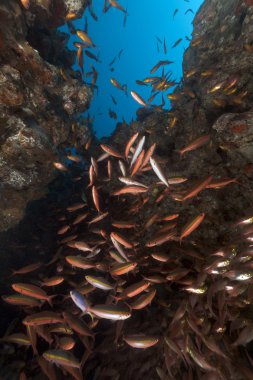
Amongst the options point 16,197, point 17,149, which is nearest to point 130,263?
point 17,149

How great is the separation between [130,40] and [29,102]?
12179 centimetres

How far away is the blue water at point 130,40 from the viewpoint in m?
93.9

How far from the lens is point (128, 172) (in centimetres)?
519

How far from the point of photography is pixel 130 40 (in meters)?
112

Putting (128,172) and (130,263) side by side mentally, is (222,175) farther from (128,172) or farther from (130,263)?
(130,263)

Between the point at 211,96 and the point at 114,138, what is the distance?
3.91 m

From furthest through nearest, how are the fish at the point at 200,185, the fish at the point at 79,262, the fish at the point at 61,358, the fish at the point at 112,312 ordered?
the fish at the point at 79,262 < the fish at the point at 200,185 < the fish at the point at 61,358 < the fish at the point at 112,312

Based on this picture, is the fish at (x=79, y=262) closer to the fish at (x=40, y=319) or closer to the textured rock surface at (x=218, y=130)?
the fish at (x=40, y=319)

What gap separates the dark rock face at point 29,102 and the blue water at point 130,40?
79278 mm

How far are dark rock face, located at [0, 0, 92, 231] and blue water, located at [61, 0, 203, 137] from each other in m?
79.3

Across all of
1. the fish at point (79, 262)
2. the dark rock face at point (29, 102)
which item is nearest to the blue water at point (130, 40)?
the dark rock face at point (29, 102)

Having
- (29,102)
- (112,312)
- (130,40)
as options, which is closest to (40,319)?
(112,312)

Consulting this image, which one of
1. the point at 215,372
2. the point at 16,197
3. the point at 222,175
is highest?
the point at 16,197

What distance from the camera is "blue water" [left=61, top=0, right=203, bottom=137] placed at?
93.9 m
